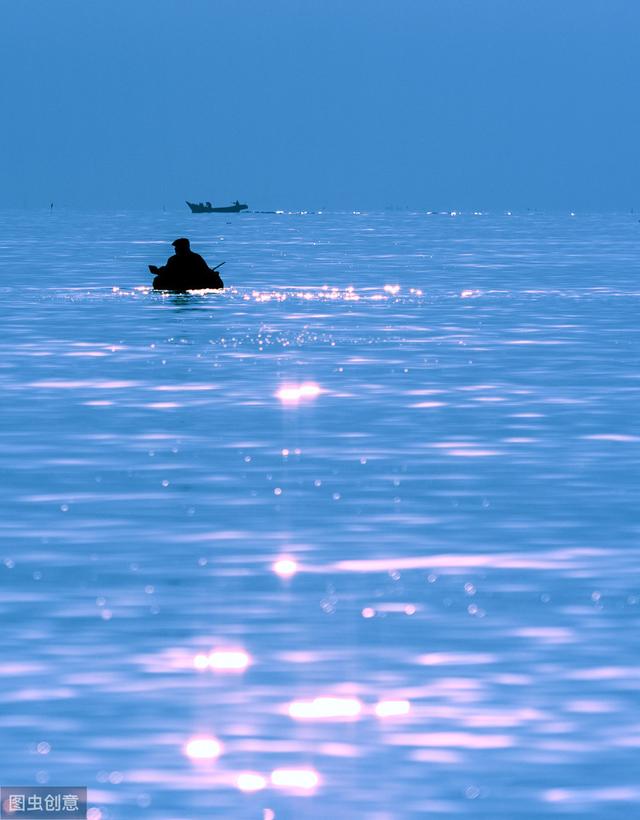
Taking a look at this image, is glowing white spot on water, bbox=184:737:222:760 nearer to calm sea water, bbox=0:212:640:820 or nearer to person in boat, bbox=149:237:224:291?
calm sea water, bbox=0:212:640:820

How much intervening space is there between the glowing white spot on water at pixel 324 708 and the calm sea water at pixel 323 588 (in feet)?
0.15

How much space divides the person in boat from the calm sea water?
81.0ft

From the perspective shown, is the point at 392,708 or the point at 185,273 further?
the point at 185,273

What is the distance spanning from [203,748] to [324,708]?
44.7 inches

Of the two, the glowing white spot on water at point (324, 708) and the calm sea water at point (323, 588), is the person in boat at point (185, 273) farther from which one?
the glowing white spot on water at point (324, 708)

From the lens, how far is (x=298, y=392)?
35.7 m

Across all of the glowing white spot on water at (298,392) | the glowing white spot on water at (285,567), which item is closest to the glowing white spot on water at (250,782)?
the glowing white spot on water at (285,567)

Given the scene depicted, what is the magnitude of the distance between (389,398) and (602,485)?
11.1 metres

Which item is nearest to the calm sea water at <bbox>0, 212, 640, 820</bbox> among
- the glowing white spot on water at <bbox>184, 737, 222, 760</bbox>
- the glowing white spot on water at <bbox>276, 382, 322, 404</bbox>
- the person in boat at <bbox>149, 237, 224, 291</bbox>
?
the glowing white spot on water at <bbox>184, 737, 222, 760</bbox>

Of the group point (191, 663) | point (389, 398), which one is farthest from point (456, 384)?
point (191, 663)

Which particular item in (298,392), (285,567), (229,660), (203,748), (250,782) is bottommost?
(250,782)

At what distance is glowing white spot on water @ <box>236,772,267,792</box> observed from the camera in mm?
11516

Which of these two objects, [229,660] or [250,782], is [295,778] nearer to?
[250,782]

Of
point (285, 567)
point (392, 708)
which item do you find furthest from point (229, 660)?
point (285, 567)
